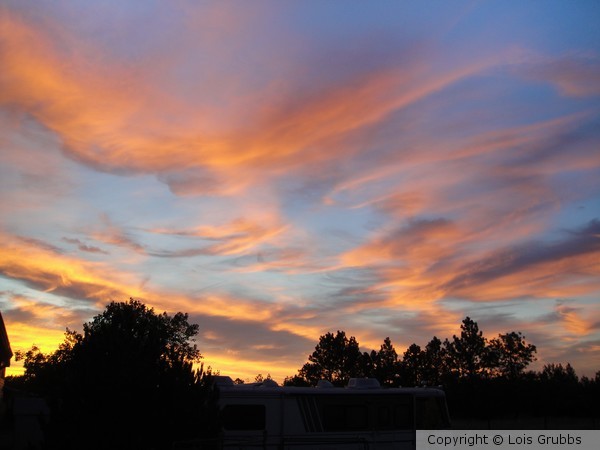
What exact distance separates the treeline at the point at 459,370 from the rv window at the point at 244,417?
4532 cm

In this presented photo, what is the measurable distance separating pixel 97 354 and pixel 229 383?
26.6 feet

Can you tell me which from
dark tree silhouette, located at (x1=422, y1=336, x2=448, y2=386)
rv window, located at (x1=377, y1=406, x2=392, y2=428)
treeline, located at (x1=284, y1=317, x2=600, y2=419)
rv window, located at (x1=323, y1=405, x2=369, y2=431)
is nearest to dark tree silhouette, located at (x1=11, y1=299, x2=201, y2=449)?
rv window, located at (x1=323, y1=405, x2=369, y2=431)

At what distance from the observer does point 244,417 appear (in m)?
21.8

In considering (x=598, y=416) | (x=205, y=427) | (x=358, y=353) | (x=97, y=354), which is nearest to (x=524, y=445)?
(x=205, y=427)

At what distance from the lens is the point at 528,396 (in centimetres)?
6291

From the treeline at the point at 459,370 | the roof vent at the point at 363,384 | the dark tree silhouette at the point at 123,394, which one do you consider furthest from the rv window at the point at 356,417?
the treeline at the point at 459,370

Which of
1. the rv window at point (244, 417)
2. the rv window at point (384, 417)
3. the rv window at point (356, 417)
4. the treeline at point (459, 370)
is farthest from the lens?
the treeline at point (459, 370)

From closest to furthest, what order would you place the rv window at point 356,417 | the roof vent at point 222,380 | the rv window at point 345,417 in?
the roof vent at point 222,380 → the rv window at point 345,417 → the rv window at point 356,417

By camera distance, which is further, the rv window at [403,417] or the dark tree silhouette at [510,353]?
the dark tree silhouette at [510,353]

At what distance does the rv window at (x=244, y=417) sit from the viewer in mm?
21609

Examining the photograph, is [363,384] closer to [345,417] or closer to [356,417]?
[356,417]

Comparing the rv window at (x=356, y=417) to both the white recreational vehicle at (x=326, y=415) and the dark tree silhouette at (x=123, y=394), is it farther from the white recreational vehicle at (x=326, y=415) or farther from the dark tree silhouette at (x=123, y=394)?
the dark tree silhouette at (x=123, y=394)

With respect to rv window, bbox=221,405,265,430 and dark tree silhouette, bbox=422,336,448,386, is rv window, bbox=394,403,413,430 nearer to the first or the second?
rv window, bbox=221,405,265,430

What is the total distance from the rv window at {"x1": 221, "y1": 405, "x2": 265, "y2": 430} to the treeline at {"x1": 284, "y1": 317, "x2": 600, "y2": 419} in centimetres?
4532
